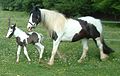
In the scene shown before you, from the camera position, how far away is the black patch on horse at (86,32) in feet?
32.2

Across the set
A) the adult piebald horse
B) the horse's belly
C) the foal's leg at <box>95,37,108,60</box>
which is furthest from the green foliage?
the horse's belly

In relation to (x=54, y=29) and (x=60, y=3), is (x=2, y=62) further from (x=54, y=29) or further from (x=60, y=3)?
(x=60, y=3)

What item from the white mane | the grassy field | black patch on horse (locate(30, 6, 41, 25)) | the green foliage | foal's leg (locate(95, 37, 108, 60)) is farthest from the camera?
the green foliage

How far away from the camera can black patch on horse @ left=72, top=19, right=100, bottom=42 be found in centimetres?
980

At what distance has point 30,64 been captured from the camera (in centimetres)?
941

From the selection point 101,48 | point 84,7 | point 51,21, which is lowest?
point 84,7

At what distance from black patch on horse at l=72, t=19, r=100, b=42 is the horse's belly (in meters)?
0.10

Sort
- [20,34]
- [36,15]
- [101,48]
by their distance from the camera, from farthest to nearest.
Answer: [101,48] < [20,34] < [36,15]

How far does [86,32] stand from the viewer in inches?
390

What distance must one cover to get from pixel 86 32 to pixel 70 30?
0.51m

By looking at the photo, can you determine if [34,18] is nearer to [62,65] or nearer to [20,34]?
[20,34]

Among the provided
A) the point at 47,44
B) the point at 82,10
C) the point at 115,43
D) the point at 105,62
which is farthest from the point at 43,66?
the point at 82,10

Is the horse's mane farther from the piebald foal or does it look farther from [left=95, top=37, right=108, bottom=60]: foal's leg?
[left=95, top=37, right=108, bottom=60]: foal's leg

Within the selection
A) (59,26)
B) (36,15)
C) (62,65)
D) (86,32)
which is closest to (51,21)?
(59,26)
